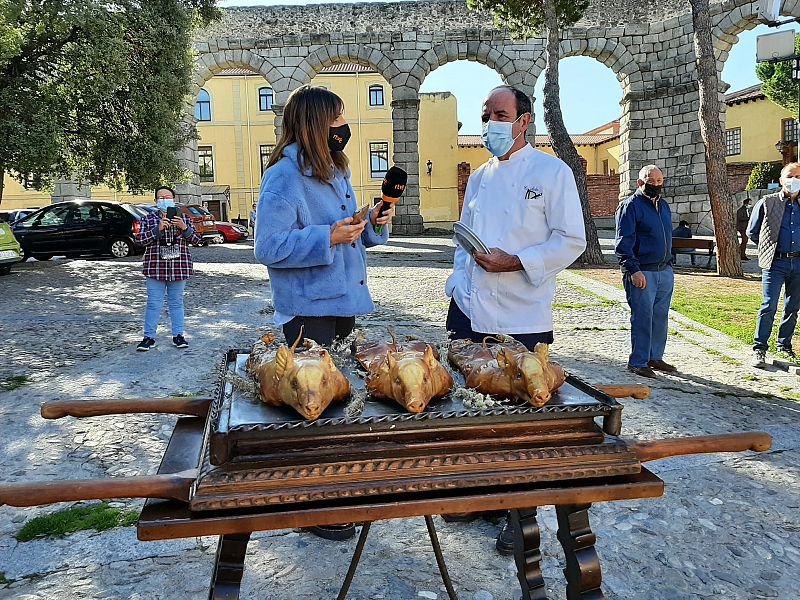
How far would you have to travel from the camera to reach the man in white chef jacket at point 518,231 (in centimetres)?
286

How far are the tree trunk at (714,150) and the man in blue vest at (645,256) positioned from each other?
778 cm

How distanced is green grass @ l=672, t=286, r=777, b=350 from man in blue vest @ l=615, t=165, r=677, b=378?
1.91m

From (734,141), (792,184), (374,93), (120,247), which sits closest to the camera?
(792,184)

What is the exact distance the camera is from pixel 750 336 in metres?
7.22

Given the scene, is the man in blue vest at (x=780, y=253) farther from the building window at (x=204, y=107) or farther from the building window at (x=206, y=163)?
the building window at (x=204, y=107)

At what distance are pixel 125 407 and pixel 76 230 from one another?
1725cm

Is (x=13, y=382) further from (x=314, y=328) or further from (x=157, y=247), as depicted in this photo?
(x=314, y=328)

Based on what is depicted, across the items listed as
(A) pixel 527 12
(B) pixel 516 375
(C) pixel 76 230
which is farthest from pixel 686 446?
(C) pixel 76 230

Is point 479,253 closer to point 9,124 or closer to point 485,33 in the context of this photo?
point 9,124

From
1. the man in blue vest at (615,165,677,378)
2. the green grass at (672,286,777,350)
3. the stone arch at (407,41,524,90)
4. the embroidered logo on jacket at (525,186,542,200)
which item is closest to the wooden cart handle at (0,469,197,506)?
the embroidered logo on jacket at (525,186,542,200)

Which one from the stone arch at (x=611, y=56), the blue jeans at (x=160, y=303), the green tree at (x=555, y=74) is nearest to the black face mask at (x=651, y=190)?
the blue jeans at (x=160, y=303)

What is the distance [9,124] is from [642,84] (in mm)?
20356

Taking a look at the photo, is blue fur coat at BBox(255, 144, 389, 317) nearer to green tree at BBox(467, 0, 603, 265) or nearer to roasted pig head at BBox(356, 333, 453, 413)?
roasted pig head at BBox(356, 333, 453, 413)

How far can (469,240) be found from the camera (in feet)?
9.12
